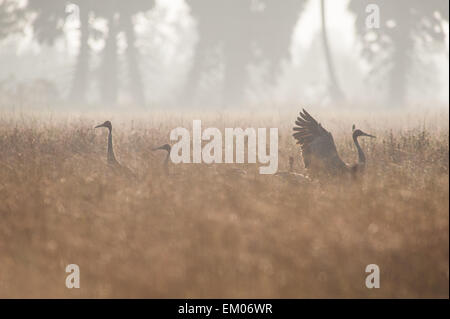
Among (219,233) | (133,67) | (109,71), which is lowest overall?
(219,233)

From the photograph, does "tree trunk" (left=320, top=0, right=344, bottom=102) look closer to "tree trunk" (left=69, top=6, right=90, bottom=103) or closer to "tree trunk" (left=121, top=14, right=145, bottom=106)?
"tree trunk" (left=121, top=14, right=145, bottom=106)

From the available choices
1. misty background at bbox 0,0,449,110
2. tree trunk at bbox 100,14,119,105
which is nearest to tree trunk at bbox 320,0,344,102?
misty background at bbox 0,0,449,110

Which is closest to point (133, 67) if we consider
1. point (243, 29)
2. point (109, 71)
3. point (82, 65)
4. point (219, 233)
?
point (109, 71)

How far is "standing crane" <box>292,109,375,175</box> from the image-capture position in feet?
19.1

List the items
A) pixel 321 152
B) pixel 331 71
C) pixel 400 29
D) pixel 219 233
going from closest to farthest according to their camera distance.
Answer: pixel 219 233, pixel 321 152, pixel 400 29, pixel 331 71

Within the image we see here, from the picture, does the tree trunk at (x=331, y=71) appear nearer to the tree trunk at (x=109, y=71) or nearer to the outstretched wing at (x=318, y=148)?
the tree trunk at (x=109, y=71)

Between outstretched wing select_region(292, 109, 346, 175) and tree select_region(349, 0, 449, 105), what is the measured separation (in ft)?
49.5

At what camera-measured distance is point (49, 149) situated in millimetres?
7590

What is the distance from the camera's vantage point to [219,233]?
3.98 metres

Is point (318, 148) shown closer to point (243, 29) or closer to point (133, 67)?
point (243, 29)

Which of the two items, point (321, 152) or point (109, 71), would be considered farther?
point (109, 71)

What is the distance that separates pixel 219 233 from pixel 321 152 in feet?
8.45
